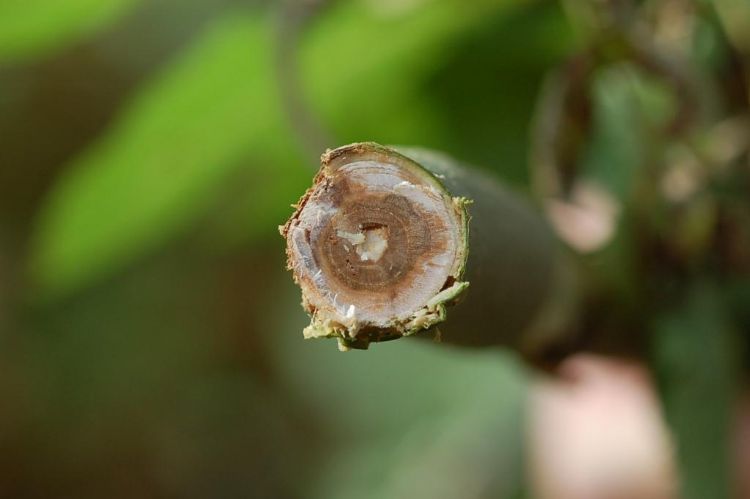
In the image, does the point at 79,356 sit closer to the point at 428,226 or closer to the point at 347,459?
the point at 347,459

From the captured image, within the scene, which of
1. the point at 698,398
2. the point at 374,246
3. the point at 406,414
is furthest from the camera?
the point at 406,414

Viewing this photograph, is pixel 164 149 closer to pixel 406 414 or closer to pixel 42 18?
pixel 42 18

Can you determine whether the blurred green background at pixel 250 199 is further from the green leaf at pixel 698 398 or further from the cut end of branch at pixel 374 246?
the cut end of branch at pixel 374 246

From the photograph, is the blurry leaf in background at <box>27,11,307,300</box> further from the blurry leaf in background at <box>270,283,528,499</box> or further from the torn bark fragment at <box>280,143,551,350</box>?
the torn bark fragment at <box>280,143,551,350</box>

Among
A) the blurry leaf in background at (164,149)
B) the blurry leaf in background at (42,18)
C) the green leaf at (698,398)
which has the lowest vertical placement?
the green leaf at (698,398)

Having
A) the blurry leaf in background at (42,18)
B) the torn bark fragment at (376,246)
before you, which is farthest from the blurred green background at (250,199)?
the torn bark fragment at (376,246)

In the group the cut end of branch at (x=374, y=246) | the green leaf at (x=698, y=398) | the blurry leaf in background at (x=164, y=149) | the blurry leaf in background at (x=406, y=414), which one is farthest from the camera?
the blurry leaf in background at (x=406, y=414)

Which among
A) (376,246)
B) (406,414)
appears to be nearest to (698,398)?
(376,246)

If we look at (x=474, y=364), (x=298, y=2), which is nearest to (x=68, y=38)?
(x=298, y=2)
